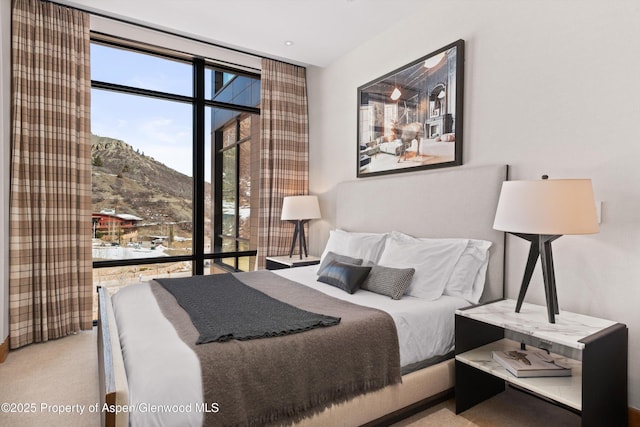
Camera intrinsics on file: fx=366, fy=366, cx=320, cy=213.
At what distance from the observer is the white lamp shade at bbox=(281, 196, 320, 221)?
4.07m

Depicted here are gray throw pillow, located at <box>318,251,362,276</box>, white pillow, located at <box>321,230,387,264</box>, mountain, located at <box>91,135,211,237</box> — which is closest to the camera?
gray throw pillow, located at <box>318,251,362,276</box>

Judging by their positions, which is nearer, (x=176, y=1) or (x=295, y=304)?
(x=295, y=304)

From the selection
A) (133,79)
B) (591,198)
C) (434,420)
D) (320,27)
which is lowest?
(434,420)

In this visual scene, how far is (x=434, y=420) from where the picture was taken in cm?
203

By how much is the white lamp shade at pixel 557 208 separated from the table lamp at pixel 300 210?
2.49 metres

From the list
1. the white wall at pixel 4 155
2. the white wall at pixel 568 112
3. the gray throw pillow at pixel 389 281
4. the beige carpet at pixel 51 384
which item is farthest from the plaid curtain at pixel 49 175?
the white wall at pixel 568 112

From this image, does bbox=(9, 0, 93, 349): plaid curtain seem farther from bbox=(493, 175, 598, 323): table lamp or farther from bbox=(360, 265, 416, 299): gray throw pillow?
bbox=(493, 175, 598, 323): table lamp

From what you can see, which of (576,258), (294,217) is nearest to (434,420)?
(576,258)

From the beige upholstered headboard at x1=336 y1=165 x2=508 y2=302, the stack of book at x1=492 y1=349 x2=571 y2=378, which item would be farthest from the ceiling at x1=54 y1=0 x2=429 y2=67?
the stack of book at x1=492 y1=349 x2=571 y2=378

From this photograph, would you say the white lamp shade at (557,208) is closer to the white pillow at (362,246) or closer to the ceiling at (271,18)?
the white pillow at (362,246)

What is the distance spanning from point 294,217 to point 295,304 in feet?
6.34

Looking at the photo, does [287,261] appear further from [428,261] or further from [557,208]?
[557,208]

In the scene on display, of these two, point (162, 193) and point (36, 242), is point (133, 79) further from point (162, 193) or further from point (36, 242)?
point (36, 242)

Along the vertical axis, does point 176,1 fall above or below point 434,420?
above
